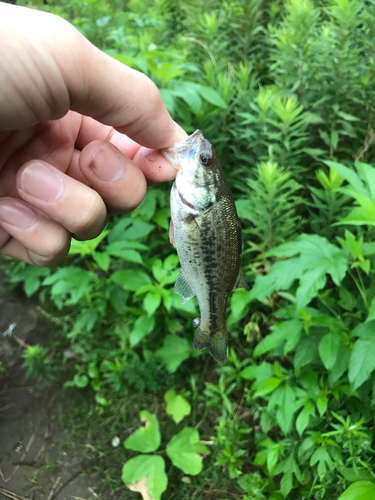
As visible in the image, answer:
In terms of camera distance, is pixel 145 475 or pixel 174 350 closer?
pixel 145 475

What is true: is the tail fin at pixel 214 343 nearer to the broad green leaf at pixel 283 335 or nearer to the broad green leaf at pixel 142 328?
the broad green leaf at pixel 283 335

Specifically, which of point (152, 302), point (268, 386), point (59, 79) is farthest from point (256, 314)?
point (59, 79)

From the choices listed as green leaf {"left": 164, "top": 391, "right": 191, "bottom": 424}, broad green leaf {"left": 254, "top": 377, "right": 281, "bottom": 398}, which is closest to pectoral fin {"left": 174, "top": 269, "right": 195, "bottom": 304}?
broad green leaf {"left": 254, "top": 377, "right": 281, "bottom": 398}

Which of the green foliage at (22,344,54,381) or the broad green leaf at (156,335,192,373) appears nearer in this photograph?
the broad green leaf at (156,335,192,373)

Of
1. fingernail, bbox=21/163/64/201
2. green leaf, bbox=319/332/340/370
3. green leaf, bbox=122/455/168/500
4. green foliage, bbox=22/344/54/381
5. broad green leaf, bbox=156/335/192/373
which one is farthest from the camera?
green foliage, bbox=22/344/54/381

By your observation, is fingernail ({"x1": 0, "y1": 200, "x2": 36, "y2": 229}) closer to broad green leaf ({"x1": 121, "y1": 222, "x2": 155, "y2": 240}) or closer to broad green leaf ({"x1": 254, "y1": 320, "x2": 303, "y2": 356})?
broad green leaf ({"x1": 121, "y1": 222, "x2": 155, "y2": 240})

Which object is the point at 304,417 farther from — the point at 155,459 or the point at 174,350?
the point at 155,459

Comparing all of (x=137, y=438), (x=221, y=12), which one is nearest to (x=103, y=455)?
(x=137, y=438)

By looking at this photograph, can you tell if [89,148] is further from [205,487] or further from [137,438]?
[205,487]
